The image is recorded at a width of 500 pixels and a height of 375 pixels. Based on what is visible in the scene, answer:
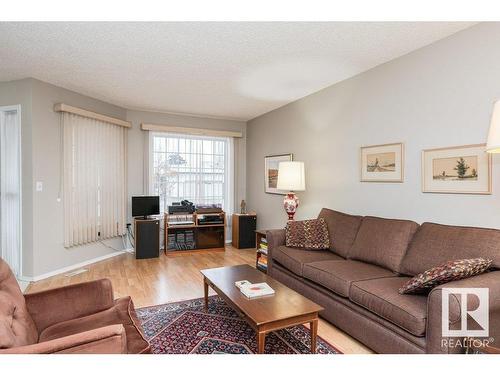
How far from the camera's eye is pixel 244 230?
5.26 metres

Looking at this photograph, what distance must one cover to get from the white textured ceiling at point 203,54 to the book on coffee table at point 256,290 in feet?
6.69

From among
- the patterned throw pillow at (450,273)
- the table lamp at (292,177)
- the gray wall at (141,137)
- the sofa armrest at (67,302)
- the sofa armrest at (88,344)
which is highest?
the gray wall at (141,137)

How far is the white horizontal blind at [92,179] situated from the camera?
3.92 m

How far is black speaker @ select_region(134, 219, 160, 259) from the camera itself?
4.47 metres

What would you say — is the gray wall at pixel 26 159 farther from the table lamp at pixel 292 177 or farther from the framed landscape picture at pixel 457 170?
the framed landscape picture at pixel 457 170

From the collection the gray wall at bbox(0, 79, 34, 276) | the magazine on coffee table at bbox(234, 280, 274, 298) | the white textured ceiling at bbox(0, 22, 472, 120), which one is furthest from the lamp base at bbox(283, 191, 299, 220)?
the gray wall at bbox(0, 79, 34, 276)

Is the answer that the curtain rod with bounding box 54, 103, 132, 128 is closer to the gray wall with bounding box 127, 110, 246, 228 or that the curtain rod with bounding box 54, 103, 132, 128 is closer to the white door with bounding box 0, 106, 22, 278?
the gray wall with bounding box 127, 110, 246, 228

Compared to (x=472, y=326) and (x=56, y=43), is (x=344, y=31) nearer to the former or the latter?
(x=472, y=326)

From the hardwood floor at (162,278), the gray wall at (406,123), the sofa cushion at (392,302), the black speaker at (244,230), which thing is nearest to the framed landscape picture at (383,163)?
the gray wall at (406,123)

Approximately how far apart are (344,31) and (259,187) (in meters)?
3.38

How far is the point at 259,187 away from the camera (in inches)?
212

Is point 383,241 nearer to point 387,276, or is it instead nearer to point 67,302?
point 387,276

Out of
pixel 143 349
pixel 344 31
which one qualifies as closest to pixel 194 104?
pixel 344 31

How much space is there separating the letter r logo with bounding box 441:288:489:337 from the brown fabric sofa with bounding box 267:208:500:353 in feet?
0.07
